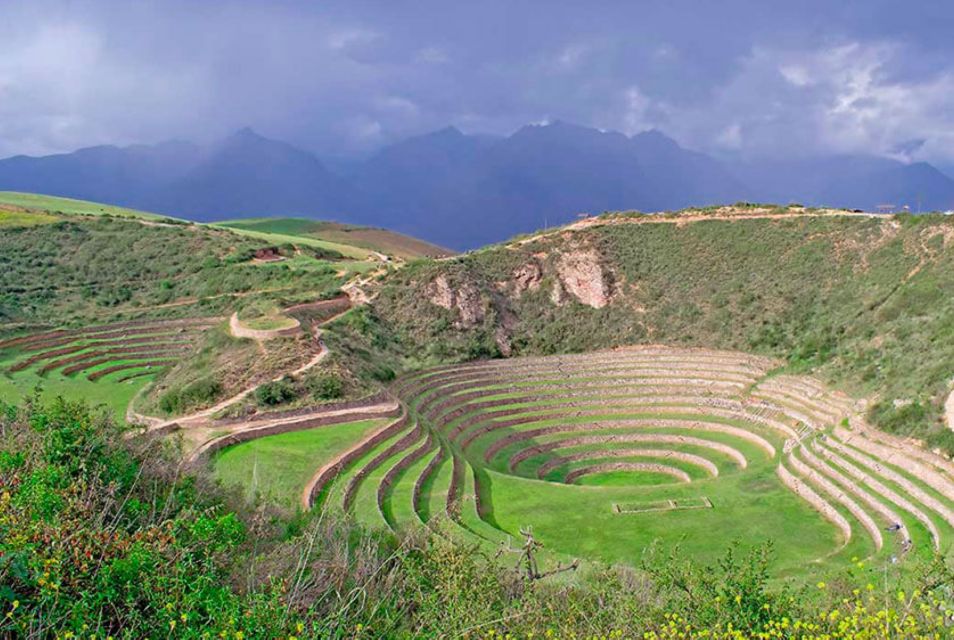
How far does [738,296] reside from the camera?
41.0 meters

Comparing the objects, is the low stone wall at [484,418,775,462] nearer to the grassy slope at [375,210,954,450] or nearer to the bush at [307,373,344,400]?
the grassy slope at [375,210,954,450]

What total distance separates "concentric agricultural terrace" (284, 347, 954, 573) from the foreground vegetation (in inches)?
234

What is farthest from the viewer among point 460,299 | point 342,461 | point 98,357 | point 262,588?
point 460,299

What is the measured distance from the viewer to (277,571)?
26.7 ft

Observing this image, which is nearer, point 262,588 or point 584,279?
point 262,588

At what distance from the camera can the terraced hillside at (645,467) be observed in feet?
63.9

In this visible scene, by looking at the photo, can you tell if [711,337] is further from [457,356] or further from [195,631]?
[195,631]

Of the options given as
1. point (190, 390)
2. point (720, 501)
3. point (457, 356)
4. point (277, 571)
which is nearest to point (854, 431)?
point (720, 501)

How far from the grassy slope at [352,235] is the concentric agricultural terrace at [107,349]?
38.0 m

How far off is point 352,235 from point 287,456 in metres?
71.3

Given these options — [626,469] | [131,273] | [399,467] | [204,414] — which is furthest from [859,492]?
[131,273]

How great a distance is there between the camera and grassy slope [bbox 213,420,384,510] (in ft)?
66.1

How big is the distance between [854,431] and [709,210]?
29.9 m

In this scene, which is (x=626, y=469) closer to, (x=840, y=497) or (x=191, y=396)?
(x=840, y=497)
